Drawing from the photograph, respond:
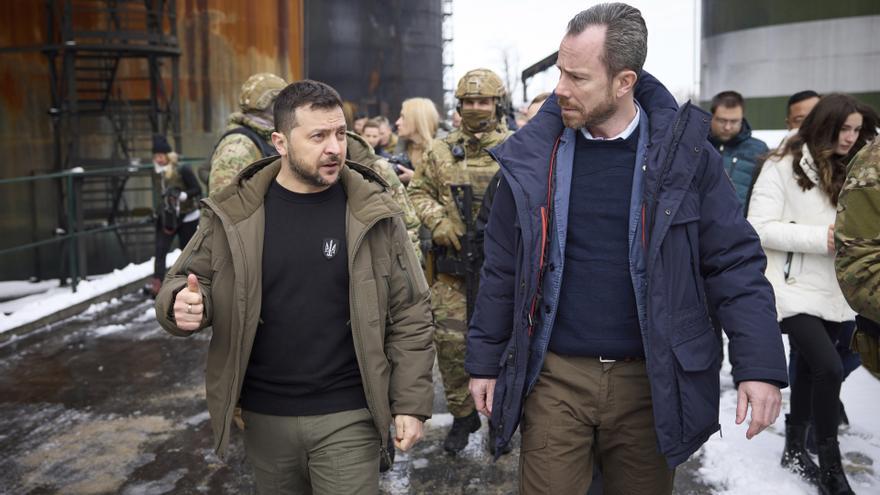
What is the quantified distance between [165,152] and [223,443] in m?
7.90

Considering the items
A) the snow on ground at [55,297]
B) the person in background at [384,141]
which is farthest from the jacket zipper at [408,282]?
the snow on ground at [55,297]

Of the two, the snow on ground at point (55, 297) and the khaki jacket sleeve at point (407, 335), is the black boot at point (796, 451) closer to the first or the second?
the khaki jacket sleeve at point (407, 335)

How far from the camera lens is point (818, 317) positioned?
4137mm

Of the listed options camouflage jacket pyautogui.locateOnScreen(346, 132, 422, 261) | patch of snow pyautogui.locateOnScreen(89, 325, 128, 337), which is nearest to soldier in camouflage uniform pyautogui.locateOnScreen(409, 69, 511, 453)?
camouflage jacket pyautogui.locateOnScreen(346, 132, 422, 261)

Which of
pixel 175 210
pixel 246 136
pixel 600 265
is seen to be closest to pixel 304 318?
pixel 600 265

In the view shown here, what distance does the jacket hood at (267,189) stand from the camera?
278 cm

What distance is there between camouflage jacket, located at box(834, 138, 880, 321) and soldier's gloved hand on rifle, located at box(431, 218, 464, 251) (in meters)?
2.48

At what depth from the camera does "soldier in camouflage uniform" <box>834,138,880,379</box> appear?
101 inches

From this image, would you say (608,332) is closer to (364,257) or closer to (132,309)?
(364,257)

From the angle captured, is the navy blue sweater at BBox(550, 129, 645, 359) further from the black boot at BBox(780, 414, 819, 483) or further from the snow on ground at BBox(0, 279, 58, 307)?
the snow on ground at BBox(0, 279, 58, 307)

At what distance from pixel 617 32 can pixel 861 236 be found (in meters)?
0.99

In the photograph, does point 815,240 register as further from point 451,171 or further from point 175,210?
point 175,210

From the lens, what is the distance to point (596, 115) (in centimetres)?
263

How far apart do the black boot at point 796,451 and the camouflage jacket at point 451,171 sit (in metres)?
2.10
